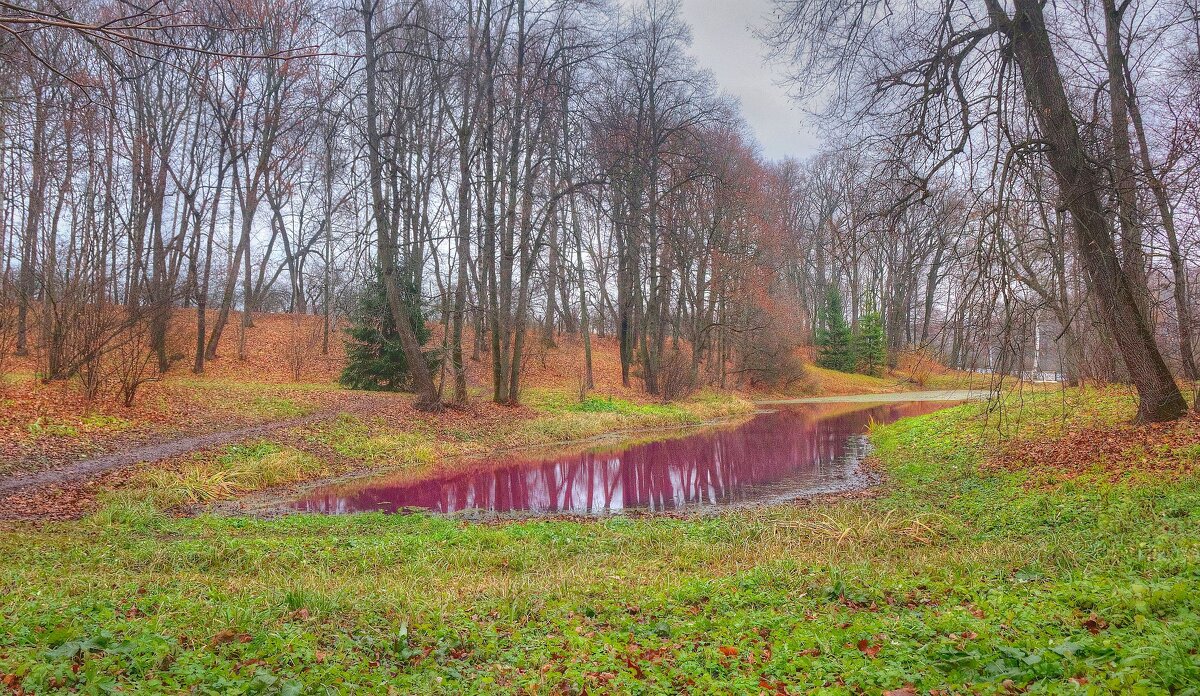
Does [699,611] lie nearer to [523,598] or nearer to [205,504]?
[523,598]

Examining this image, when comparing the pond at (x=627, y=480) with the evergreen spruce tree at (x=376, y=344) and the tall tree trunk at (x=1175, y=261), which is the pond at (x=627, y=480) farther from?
the evergreen spruce tree at (x=376, y=344)

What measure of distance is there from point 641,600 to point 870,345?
137ft

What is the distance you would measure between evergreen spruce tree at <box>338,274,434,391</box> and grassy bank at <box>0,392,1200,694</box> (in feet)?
40.3

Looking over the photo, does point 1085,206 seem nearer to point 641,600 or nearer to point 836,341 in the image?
point 641,600

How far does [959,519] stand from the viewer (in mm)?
7574

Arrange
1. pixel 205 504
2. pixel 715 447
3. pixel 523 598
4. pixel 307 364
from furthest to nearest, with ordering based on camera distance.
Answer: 1. pixel 307 364
2. pixel 715 447
3. pixel 205 504
4. pixel 523 598

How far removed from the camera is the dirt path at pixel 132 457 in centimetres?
927

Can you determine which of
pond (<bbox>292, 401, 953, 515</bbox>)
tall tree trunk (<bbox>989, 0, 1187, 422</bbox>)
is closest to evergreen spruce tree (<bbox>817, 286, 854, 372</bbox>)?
pond (<bbox>292, 401, 953, 515</bbox>)

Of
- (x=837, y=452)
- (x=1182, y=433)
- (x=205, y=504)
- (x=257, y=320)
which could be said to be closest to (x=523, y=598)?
(x=205, y=504)

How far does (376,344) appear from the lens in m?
20.9

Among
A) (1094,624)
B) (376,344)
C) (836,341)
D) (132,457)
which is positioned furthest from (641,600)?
(836,341)

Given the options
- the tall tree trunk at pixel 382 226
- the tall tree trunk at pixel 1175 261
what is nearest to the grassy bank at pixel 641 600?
the tall tree trunk at pixel 1175 261

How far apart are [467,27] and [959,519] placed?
56.1 ft

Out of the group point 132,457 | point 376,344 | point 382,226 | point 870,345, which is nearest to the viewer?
point 132,457
